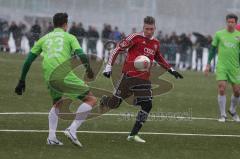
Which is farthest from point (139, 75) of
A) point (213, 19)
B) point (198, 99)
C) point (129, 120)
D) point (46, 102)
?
point (213, 19)

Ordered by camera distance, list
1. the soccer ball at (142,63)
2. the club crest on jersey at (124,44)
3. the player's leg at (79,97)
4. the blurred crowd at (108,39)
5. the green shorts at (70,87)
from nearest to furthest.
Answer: the player's leg at (79,97) < the green shorts at (70,87) < the soccer ball at (142,63) < the club crest on jersey at (124,44) < the blurred crowd at (108,39)

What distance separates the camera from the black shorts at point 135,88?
14930 millimetres

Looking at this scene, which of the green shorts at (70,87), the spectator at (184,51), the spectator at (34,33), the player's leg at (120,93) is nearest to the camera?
the green shorts at (70,87)

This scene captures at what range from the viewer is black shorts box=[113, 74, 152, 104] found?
49.0ft

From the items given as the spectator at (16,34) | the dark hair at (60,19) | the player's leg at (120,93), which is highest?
the dark hair at (60,19)

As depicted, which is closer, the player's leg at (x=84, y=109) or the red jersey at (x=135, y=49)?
the player's leg at (x=84, y=109)

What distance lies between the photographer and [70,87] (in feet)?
44.5

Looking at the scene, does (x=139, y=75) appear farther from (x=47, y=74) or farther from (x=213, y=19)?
(x=213, y=19)

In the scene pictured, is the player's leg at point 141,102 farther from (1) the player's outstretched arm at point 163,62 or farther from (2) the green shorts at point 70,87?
(2) the green shorts at point 70,87

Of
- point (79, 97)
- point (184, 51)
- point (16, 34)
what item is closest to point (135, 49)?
point (79, 97)

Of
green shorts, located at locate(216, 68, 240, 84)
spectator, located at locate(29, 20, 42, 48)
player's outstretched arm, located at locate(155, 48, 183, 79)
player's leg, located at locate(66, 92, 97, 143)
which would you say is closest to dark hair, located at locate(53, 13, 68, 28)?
player's leg, located at locate(66, 92, 97, 143)

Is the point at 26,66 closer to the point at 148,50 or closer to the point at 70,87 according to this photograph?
the point at 70,87

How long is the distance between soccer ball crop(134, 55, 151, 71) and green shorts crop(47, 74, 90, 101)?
1.50m

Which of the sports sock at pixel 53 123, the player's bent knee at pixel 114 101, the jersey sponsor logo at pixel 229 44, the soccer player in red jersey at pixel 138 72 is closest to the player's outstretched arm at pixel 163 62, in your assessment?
the soccer player in red jersey at pixel 138 72
